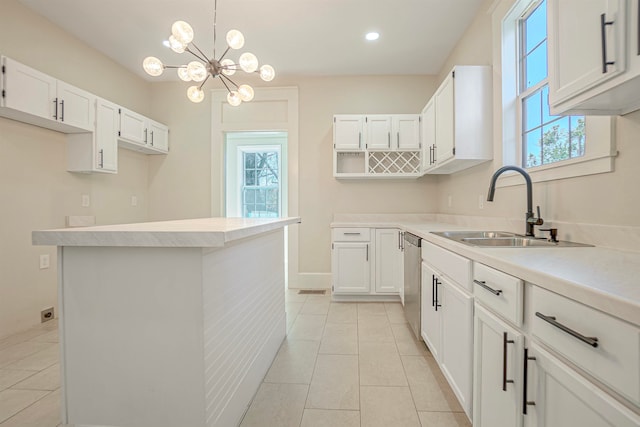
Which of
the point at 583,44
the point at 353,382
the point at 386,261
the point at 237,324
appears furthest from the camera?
the point at 386,261

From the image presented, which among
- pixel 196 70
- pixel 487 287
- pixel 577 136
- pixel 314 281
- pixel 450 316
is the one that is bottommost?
pixel 314 281

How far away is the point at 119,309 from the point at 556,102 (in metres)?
1.96

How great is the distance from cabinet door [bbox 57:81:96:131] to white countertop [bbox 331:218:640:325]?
11.3ft

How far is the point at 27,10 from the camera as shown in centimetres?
267

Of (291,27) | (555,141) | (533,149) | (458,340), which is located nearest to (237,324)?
(458,340)

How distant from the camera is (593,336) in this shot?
67 cm

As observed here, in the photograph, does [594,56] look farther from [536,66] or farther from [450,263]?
[536,66]

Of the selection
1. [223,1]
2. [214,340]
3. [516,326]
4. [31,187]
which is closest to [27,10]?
[31,187]

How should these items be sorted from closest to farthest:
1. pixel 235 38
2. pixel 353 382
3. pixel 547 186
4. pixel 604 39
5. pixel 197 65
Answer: pixel 604 39 < pixel 547 186 < pixel 353 382 < pixel 235 38 < pixel 197 65

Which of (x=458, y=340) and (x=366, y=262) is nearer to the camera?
(x=458, y=340)

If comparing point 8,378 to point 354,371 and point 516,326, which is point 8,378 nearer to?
point 354,371

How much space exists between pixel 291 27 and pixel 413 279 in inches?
106

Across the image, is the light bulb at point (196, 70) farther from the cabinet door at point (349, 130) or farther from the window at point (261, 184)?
the window at point (261, 184)

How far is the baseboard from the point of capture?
412 cm
